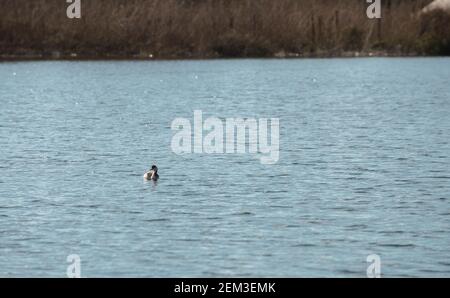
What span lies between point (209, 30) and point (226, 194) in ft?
258

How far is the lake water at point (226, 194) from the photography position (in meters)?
21.3

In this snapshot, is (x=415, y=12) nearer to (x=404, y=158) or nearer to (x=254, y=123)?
(x=254, y=123)

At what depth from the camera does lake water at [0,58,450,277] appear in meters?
21.3

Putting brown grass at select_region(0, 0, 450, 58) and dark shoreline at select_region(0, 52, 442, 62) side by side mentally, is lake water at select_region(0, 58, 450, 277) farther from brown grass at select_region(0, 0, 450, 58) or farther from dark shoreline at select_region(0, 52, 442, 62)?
dark shoreline at select_region(0, 52, 442, 62)

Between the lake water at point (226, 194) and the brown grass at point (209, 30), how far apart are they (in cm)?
4469

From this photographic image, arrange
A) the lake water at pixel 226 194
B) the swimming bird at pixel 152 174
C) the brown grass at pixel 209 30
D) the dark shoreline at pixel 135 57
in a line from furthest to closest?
the dark shoreline at pixel 135 57 < the brown grass at pixel 209 30 < the swimming bird at pixel 152 174 < the lake water at pixel 226 194

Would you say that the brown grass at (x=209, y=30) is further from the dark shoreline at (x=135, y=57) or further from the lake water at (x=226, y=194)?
the lake water at (x=226, y=194)

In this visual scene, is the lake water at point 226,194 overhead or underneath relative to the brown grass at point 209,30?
underneath

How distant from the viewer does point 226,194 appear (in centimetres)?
2828

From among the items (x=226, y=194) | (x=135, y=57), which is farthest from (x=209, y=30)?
(x=226, y=194)

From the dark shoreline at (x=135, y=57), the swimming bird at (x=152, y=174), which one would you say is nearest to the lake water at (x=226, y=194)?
the swimming bird at (x=152, y=174)

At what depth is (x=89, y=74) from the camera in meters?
91.9

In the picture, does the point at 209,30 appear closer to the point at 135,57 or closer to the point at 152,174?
the point at 135,57
